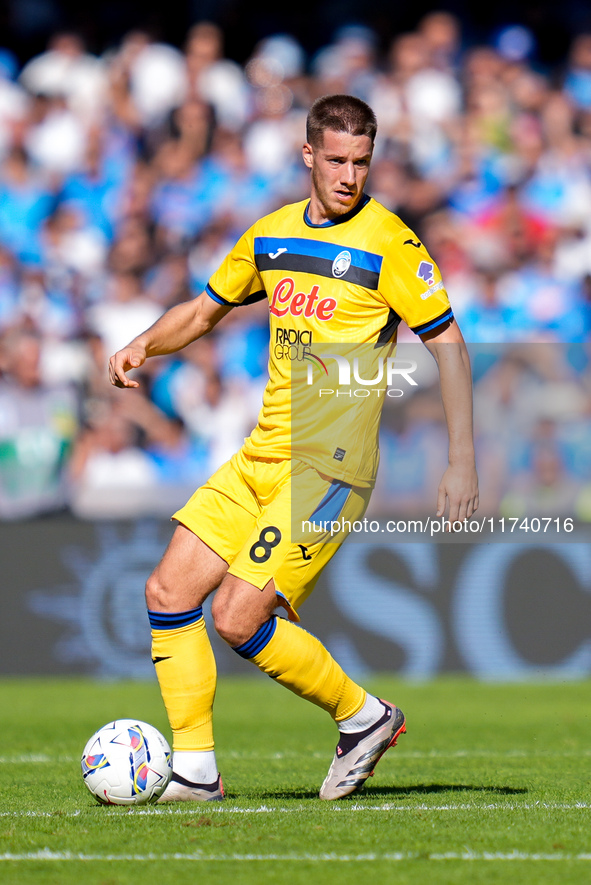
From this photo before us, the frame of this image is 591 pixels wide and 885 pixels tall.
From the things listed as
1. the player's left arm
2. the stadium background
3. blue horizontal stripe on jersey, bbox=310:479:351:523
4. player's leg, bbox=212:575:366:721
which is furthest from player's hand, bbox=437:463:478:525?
the stadium background

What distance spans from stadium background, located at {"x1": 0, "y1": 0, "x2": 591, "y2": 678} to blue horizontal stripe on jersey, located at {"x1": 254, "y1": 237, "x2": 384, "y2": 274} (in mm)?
4456

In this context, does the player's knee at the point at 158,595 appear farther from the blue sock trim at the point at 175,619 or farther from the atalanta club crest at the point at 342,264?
the atalanta club crest at the point at 342,264

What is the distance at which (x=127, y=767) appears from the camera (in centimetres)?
443

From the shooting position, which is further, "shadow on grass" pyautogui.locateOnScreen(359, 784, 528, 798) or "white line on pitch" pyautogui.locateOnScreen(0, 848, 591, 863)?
"shadow on grass" pyautogui.locateOnScreen(359, 784, 528, 798)

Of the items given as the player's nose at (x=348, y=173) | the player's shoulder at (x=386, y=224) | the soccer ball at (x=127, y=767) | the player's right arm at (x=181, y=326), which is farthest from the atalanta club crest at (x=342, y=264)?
the soccer ball at (x=127, y=767)

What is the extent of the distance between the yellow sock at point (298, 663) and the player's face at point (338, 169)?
154 cm

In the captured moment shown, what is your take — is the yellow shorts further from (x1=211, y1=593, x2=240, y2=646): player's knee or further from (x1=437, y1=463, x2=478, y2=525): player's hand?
(x1=437, y1=463, x2=478, y2=525): player's hand

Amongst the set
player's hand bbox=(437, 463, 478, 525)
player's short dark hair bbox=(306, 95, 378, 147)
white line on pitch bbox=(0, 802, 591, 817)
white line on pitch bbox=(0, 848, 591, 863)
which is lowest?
white line on pitch bbox=(0, 802, 591, 817)

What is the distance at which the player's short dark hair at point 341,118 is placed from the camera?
4.46 m

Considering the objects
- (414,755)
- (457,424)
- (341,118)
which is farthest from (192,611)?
(414,755)

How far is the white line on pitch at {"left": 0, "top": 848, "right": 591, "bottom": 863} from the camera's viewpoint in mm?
3396

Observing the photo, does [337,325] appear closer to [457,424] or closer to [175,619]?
[457,424]

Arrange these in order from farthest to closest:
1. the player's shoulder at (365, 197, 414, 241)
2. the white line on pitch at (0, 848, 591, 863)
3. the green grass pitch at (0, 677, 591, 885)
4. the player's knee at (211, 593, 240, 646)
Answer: the player's shoulder at (365, 197, 414, 241)
the player's knee at (211, 593, 240, 646)
the white line on pitch at (0, 848, 591, 863)
the green grass pitch at (0, 677, 591, 885)

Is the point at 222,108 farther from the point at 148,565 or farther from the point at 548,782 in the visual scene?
the point at 548,782
